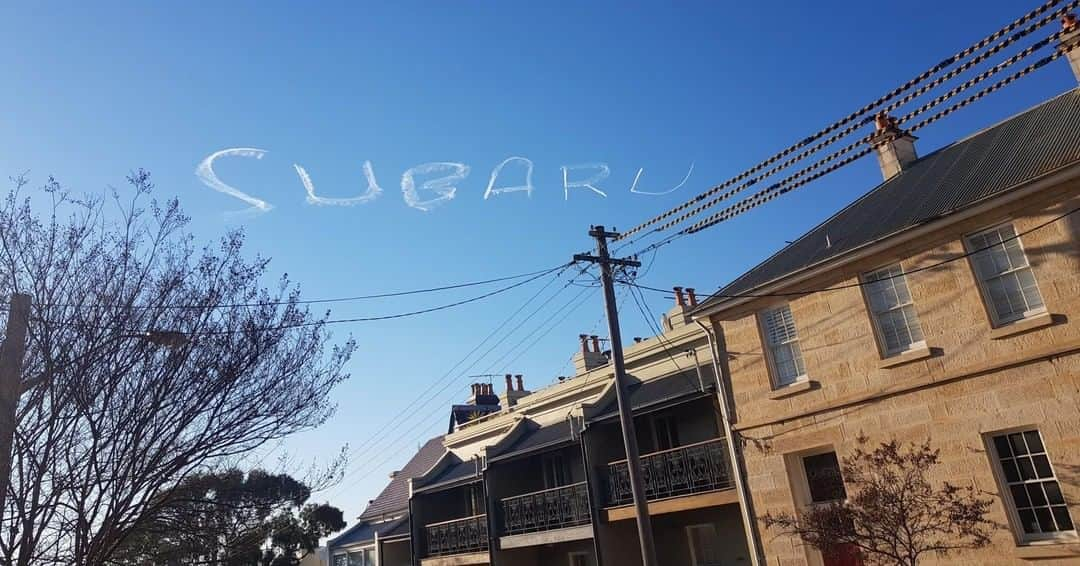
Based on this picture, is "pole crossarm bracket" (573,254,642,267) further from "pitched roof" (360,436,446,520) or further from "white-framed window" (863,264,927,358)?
"pitched roof" (360,436,446,520)

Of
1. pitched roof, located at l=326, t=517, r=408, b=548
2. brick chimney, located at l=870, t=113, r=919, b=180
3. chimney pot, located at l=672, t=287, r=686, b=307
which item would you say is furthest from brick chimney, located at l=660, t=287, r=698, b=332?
pitched roof, located at l=326, t=517, r=408, b=548

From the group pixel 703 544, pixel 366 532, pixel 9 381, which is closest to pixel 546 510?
pixel 703 544

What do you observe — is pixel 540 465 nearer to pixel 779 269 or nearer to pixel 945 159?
pixel 779 269

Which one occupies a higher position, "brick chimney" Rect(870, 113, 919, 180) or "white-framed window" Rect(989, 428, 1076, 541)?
"brick chimney" Rect(870, 113, 919, 180)

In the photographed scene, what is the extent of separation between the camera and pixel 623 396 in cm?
1455

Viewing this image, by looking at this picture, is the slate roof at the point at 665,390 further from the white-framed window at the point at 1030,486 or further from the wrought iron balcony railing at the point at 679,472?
the white-framed window at the point at 1030,486

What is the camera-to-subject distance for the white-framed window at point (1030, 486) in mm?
11859

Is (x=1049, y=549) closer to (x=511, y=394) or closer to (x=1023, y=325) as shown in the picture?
(x=1023, y=325)

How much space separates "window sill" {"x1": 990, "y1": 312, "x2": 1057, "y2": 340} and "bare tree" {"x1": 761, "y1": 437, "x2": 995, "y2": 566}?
2.28m

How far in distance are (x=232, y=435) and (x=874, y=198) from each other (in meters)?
15.1

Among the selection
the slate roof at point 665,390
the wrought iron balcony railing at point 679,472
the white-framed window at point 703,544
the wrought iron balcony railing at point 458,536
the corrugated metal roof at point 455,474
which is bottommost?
the white-framed window at point 703,544

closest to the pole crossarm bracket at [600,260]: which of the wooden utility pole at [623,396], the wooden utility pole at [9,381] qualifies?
A: the wooden utility pole at [623,396]

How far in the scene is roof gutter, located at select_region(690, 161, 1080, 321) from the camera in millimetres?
12254

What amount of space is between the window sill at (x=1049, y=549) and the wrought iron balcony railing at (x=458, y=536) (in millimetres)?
16213
